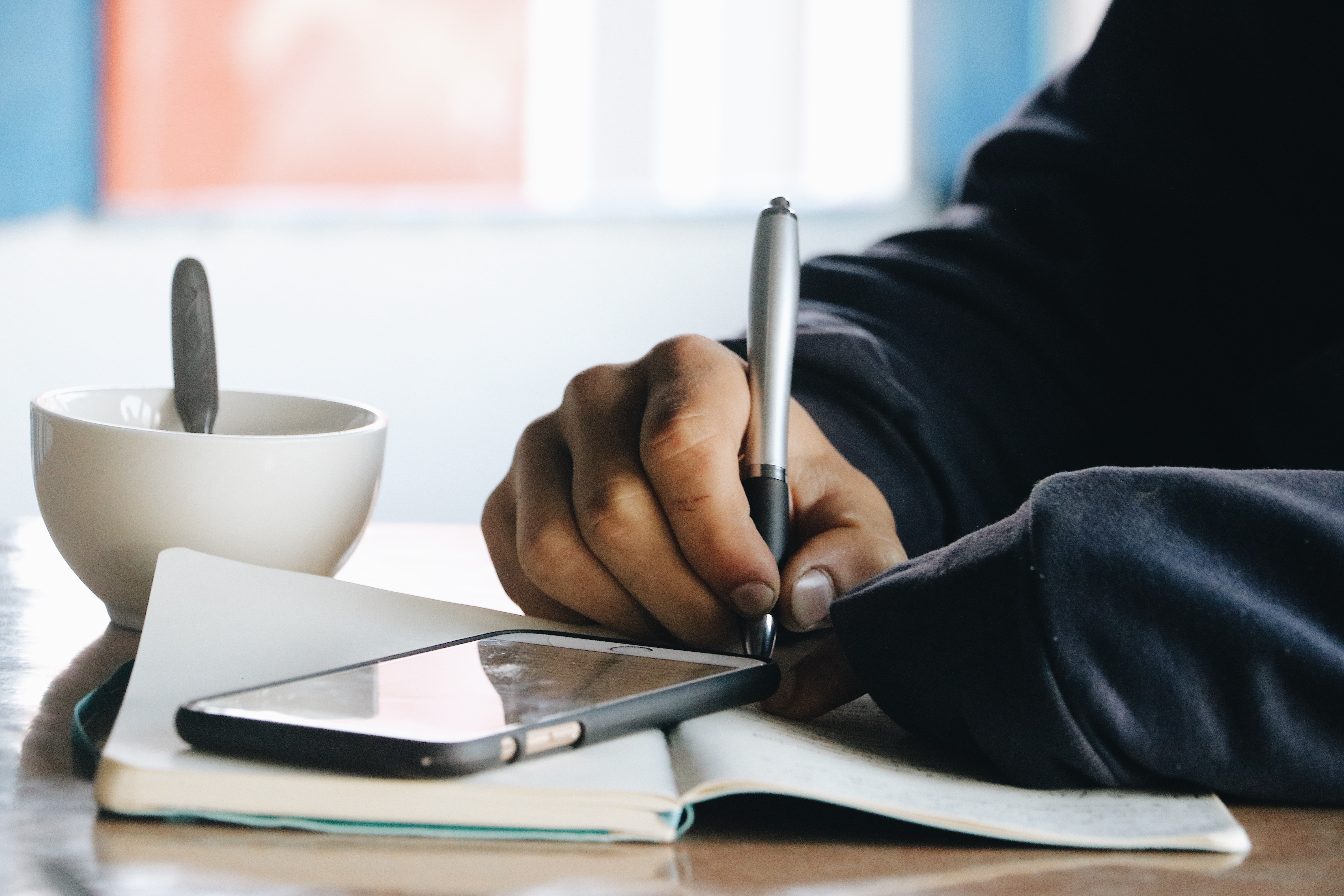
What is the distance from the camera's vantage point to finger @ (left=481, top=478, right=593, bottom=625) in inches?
17.0

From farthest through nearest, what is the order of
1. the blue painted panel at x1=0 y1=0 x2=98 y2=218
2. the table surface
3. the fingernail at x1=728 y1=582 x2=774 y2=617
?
the blue painted panel at x1=0 y1=0 x2=98 y2=218 → the fingernail at x1=728 y1=582 x2=774 y2=617 → the table surface

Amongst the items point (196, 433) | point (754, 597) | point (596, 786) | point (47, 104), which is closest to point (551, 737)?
point (596, 786)

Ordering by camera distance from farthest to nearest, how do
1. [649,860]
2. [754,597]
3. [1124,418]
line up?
[1124,418] < [754,597] < [649,860]

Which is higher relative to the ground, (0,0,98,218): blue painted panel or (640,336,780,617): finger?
(0,0,98,218): blue painted panel

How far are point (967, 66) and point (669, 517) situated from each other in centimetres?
155

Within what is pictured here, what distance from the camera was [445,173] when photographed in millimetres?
1722

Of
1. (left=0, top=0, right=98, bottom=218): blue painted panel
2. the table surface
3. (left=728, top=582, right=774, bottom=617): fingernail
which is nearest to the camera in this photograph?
the table surface

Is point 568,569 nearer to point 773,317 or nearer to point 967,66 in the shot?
point 773,317

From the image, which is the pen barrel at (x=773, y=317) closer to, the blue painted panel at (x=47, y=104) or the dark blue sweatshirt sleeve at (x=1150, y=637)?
the dark blue sweatshirt sleeve at (x=1150, y=637)

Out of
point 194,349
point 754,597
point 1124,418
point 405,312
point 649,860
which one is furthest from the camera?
point 405,312

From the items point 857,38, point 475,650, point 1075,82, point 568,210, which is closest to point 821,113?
point 857,38

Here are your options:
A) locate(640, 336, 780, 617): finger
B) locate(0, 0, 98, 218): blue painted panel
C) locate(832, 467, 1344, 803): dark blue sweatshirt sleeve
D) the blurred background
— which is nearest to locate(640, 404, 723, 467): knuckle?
locate(640, 336, 780, 617): finger

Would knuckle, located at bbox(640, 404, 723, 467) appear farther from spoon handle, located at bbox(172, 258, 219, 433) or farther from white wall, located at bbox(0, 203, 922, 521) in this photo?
white wall, located at bbox(0, 203, 922, 521)

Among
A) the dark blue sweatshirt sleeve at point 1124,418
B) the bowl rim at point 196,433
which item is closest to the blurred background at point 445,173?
the dark blue sweatshirt sleeve at point 1124,418
